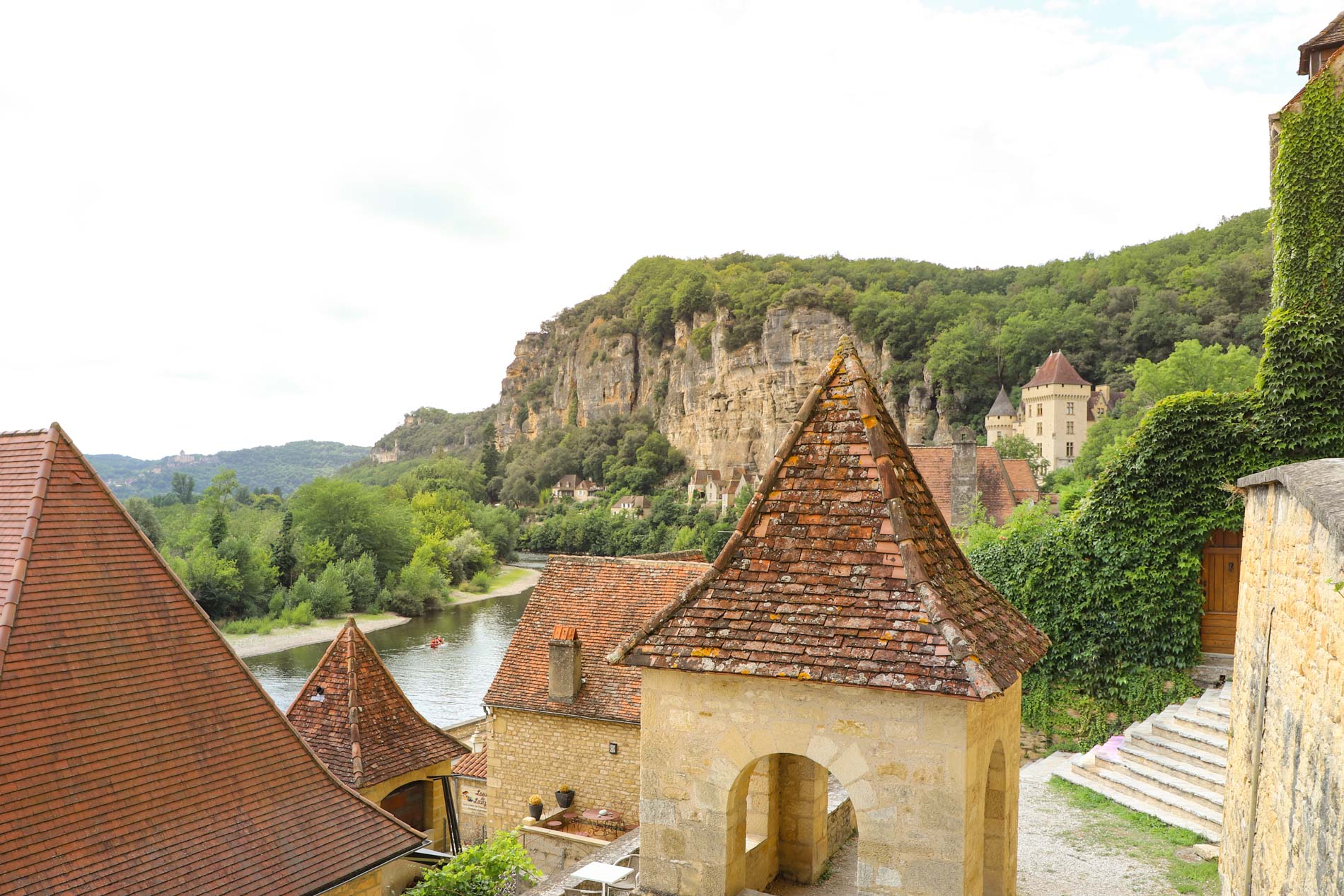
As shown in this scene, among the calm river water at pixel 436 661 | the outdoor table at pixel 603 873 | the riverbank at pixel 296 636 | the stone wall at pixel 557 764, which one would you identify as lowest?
the riverbank at pixel 296 636

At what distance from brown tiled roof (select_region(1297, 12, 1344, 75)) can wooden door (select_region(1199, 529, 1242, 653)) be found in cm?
799

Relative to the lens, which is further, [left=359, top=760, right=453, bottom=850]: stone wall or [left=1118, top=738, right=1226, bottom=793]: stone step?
[left=359, top=760, right=453, bottom=850]: stone wall

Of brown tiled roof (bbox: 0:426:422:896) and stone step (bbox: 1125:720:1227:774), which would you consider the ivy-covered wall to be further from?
brown tiled roof (bbox: 0:426:422:896)

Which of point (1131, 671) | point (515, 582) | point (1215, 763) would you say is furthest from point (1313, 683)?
point (515, 582)

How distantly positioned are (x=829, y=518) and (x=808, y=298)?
108 meters

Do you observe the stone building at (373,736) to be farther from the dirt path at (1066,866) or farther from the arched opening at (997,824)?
the arched opening at (997,824)

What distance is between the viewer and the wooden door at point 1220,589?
14297 millimetres

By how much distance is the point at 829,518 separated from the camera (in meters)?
4.95

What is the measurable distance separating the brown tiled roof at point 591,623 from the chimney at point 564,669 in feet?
0.49

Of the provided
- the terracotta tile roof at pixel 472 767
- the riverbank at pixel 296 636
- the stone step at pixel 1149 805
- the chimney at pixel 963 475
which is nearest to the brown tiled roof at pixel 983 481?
the chimney at pixel 963 475

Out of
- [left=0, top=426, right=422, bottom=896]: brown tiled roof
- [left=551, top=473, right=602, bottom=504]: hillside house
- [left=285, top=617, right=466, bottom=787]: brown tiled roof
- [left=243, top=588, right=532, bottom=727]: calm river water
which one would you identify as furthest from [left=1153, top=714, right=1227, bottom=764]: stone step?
[left=551, top=473, right=602, bottom=504]: hillside house

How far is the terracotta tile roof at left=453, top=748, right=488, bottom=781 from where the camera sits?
709 inches

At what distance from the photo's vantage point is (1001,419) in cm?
8256

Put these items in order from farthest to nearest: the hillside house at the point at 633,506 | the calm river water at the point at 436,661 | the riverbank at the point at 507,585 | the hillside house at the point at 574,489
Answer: the hillside house at the point at 574,489
the hillside house at the point at 633,506
the riverbank at the point at 507,585
the calm river water at the point at 436,661
